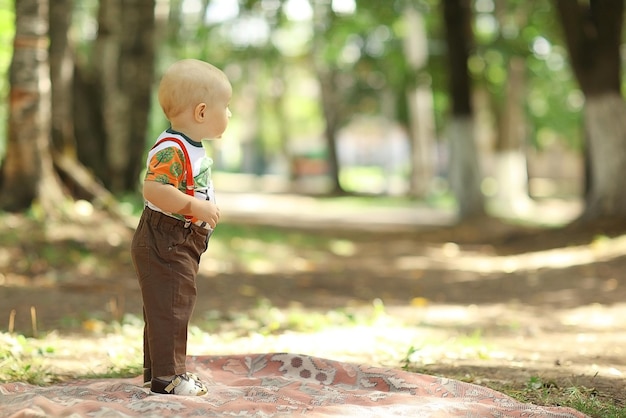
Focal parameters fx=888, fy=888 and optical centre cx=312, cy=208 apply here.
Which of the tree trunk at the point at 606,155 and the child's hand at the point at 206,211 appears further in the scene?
the tree trunk at the point at 606,155

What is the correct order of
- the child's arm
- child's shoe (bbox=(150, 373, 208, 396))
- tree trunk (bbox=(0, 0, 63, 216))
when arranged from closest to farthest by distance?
the child's arm, child's shoe (bbox=(150, 373, 208, 396)), tree trunk (bbox=(0, 0, 63, 216))

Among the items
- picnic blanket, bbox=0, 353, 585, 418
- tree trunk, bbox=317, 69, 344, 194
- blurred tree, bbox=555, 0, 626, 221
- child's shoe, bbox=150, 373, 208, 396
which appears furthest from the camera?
tree trunk, bbox=317, 69, 344, 194

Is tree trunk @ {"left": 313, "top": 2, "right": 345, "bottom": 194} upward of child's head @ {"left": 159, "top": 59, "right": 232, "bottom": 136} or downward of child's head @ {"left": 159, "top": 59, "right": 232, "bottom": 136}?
upward

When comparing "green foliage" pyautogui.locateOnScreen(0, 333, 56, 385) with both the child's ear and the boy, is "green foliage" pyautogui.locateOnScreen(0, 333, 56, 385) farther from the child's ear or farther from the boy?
the child's ear

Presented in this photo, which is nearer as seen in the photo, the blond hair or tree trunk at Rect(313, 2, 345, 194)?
the blond hair

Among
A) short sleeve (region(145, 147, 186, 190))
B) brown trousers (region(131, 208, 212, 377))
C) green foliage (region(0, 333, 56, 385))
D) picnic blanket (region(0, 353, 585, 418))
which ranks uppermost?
short sleeve (region(145, 147, 186, 190))

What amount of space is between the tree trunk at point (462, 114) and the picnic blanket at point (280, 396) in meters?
15.4

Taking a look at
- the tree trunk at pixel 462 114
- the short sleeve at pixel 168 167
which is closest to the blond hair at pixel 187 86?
the short sleeve at pixel 168 167

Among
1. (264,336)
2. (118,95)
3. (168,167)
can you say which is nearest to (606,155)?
(118,95)

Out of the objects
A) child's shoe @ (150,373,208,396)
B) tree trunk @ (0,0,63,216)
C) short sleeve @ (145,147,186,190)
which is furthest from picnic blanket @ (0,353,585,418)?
tree trunk @ (0,0,63,216)

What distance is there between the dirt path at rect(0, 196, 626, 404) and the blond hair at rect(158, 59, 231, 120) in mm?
1866

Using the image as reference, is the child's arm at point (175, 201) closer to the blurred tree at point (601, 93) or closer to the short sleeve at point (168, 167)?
the short sleeve at point (168, 167)

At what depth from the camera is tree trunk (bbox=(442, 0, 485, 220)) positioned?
1945cm

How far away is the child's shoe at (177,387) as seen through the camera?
413 cm
